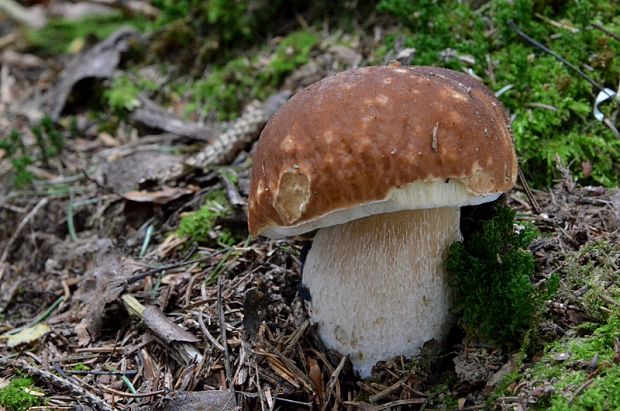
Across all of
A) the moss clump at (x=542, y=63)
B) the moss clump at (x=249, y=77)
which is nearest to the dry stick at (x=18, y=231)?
the moss clump at (x=249, y=77)

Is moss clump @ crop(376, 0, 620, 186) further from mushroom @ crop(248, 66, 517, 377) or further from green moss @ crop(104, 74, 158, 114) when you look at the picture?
green moss @ crop(104, 74, 158, 114)

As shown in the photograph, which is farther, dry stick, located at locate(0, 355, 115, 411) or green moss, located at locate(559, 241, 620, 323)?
dry stick, located at locate(0, 355, 115, 411)

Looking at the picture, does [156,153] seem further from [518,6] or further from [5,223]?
[518,6]

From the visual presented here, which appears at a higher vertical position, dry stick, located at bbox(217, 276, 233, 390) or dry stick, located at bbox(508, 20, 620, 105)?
dry stick, located at bbox(508, 20, 620, 105)

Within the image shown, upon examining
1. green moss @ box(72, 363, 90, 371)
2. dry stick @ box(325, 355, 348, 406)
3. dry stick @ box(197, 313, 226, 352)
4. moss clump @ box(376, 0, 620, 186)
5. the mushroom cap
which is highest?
the mushroom cap

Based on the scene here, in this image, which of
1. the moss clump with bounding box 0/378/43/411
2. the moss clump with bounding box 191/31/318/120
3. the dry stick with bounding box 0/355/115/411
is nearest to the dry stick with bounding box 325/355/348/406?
the dry stick with bounding box 0/355/115/411

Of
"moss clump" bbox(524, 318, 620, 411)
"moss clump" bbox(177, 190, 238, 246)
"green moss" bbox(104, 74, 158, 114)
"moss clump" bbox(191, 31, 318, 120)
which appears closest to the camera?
"moss clump" bbox(524, 318, 620, 411)

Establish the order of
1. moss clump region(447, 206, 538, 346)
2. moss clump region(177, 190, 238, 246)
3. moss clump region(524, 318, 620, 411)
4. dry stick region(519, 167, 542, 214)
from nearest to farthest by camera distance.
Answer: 1. moss clump region(524, 318, 620, 411)
2. moss clump region(447, 206, 538, 346)
3. dry stick region(519, 167, 542, 214)
4. moss clump region(177, 190, 238, 246)

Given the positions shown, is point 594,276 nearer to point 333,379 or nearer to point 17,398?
point 333,379
